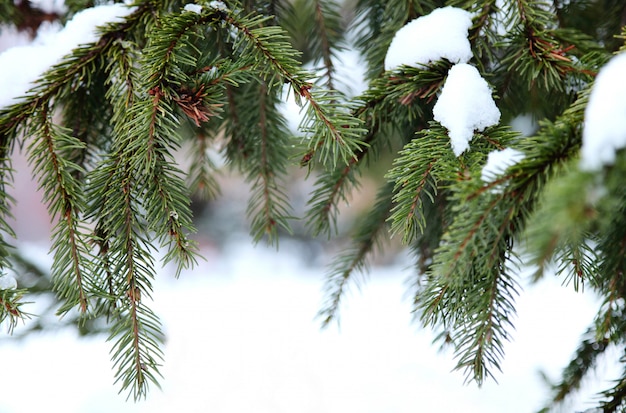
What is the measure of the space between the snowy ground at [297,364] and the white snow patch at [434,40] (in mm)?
1060

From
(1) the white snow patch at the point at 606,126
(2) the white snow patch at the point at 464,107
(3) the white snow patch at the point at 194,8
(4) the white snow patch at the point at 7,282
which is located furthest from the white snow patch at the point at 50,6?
(1) the white snow patch at the point at 606,126

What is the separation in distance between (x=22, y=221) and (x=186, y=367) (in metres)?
2.36

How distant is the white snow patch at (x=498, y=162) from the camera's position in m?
0.49

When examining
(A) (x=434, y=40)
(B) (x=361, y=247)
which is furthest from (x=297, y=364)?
(A) (x=434, y=40)

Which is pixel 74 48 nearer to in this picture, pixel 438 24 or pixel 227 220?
pixel 438 24

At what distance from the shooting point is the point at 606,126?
40 centimetres

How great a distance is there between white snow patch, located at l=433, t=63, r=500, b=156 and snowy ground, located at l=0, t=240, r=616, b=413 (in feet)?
3.56

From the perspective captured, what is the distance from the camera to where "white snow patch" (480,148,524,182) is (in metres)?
0.49

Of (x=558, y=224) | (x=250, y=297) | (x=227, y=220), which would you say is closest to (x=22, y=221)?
(x=227, y=220)

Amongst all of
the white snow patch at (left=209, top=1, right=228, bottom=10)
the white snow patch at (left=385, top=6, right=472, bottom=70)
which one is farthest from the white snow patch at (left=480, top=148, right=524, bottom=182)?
the white snow patch at (left=209, top=1, right=228, bottom=10)

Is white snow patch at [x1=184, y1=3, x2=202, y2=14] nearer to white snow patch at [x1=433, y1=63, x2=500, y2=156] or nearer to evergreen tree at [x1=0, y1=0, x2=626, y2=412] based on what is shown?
evergreen tree at [x1=0, y1=0, x2=626, y2=412]

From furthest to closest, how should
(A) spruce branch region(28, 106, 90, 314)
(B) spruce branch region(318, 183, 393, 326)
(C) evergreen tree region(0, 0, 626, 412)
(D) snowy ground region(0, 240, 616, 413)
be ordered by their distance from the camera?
(D) snowy ground region(0, 240, 616, 413) → (B) spruce branch region(318, 183, 393, 326) → (A) spruce branch region(28, 106, 90, 314) → (C) evergreen tree region(0, 0, 626, 412)

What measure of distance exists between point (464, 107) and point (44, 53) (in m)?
0.63

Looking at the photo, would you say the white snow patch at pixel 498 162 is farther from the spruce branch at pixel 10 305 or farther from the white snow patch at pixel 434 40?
the spruce branch at pixel 10 305
